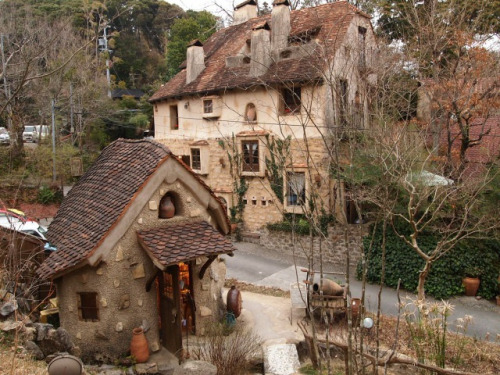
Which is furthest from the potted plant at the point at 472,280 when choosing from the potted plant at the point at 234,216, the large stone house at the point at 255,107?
the potted plant at the point at 234,216

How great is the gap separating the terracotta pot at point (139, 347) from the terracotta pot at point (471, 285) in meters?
10.3

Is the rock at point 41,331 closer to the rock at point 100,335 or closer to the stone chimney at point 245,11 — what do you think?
Answer: the rock at point 100,335

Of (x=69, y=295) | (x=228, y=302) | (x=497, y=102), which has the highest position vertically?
(x=497, y=102)

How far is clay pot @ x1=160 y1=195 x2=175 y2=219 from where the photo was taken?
9.91 meters

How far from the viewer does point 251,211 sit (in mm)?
19641

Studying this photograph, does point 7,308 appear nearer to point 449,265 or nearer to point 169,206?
point 169,206

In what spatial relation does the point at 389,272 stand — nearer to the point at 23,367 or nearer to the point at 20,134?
the point at 23,367

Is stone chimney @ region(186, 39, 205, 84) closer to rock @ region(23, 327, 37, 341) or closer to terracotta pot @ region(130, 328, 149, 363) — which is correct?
terracotta pot @ region(130, 328, 149, 363)

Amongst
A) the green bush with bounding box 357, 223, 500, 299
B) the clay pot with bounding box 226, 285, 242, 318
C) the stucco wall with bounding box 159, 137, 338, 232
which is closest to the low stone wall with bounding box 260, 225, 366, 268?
the stucco wall with bounding box 159, 137, 338, 232

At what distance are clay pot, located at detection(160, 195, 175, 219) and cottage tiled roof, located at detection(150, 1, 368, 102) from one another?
776 centimetres

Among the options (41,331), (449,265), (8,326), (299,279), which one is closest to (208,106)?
(299,279)

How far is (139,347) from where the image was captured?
360 inches

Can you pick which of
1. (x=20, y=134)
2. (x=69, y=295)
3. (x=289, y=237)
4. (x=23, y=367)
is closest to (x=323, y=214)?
(x=289, y=237)

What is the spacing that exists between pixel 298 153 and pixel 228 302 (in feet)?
28.8
